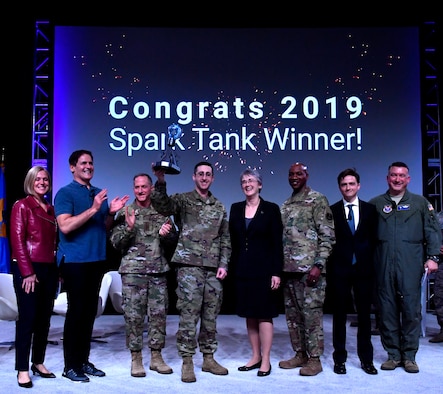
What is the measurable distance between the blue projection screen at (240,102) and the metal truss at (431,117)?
10 centimetres

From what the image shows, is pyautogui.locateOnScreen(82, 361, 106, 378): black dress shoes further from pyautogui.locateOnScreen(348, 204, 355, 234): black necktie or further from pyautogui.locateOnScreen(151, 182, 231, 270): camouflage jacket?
pyautogui.locateOnScreen(348, 204, 355, 234): black necktie

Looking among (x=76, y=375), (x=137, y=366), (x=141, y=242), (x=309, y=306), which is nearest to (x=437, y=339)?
(x=309, y=306)

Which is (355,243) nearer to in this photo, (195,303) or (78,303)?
(195,303)

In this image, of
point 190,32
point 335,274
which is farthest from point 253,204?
point 190,32

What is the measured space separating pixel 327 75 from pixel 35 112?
360 centimetres

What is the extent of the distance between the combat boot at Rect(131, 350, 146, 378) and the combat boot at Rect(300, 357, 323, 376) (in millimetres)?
1105

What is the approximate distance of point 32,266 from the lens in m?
3.54

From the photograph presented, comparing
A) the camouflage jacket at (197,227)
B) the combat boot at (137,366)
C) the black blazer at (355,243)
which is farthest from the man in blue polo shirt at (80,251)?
the black blazer at (355,243)

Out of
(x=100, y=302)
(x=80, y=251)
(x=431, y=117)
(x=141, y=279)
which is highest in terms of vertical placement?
(x=431, y=117)

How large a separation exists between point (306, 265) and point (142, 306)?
1.19 metres

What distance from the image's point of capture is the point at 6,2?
662cm

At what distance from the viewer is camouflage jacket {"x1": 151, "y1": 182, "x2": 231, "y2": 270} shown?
12.6 feet

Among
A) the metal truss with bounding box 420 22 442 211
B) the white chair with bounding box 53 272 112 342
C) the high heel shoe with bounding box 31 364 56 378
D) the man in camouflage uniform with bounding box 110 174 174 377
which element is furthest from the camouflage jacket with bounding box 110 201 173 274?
the metal truss with bounding box 420 22 442 211

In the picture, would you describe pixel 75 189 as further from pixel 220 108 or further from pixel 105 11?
pixel 105 11
